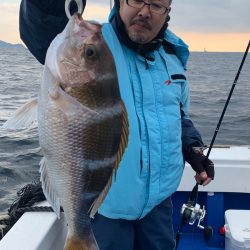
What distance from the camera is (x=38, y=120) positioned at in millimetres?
1620

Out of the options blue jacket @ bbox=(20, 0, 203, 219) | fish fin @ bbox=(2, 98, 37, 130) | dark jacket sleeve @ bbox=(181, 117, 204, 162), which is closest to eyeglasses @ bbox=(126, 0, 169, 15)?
blue jacket @ bbox=(20, 0, 203, 219)

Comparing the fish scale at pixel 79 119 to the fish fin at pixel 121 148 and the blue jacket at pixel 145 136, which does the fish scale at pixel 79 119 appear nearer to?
the fish fin at pixel 121 148

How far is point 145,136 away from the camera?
2.45 metres

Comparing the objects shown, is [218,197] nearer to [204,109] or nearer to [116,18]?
[116,18]

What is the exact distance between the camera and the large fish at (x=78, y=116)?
1574mm

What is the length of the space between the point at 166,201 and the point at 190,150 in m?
0.41

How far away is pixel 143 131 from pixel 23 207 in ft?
3.67

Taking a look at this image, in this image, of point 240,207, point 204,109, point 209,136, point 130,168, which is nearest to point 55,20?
point 130,168

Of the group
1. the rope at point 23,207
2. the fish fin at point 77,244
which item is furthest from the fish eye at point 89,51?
the rope at point 23,207

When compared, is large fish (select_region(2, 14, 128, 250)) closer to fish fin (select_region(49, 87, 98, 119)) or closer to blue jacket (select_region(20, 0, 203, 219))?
fish fin (select_region(49, 87, 98, 119))

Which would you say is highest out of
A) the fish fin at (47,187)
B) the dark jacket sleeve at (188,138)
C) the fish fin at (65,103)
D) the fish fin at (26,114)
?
the fish fin at (65,103)

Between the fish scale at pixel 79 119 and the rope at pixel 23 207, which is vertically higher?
the fish scale at pixel 79 119

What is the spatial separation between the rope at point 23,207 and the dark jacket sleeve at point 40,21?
130 centimetres

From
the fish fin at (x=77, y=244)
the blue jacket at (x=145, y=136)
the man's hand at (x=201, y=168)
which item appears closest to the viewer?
the fish fin at (x=77, y=244)
